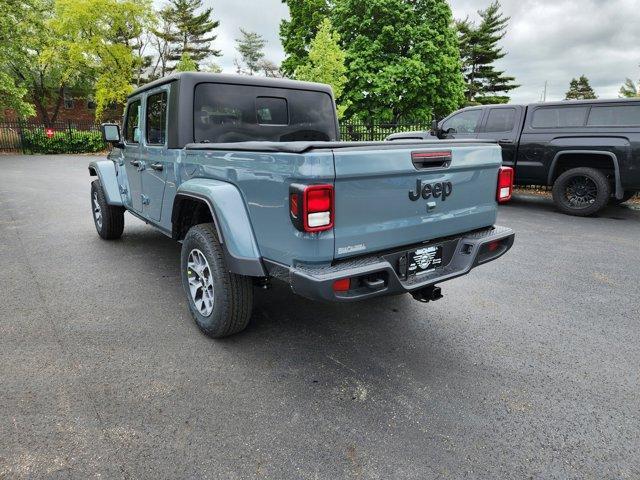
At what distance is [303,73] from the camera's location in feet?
54.2

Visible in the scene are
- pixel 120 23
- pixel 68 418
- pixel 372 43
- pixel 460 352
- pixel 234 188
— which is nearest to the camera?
pixel 68 418

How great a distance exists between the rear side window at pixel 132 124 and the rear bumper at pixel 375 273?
9.49ft

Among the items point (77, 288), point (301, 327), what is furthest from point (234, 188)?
point (77, 288)

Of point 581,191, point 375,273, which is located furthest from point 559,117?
point 375,273

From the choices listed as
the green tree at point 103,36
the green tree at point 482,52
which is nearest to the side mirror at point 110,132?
the green tree at point 103,36

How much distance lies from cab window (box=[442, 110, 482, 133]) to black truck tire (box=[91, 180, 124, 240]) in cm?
721

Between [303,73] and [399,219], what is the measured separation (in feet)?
49.9

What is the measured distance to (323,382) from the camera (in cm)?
273

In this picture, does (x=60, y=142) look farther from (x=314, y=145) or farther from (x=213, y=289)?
(x=314, y=145)

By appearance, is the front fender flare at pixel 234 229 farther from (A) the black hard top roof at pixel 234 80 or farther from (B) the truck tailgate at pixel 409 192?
(A) the black hard top roof at pixel 234 80

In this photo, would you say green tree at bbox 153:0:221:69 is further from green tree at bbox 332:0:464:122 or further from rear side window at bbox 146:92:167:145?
rear side window at bbox 146:92:167:145

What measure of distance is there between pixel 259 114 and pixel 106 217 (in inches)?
118

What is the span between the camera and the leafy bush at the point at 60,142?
2598 centimetres

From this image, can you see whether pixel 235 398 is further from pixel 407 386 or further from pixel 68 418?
pixel 407 386
